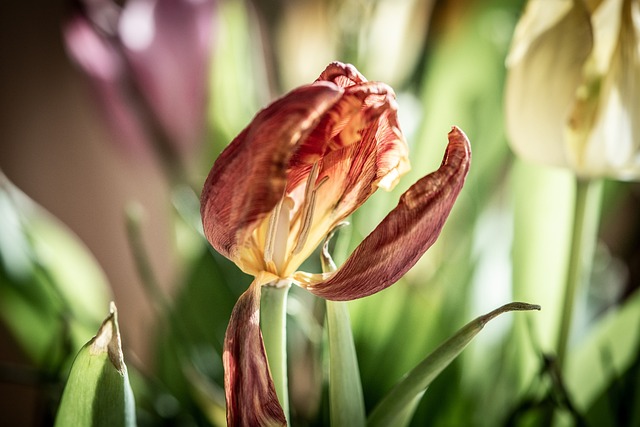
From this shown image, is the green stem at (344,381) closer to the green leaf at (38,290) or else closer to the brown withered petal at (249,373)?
the brown withered petal at (249,373)

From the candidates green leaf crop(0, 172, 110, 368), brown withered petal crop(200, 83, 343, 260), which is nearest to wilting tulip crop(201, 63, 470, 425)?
brown withered petal crop(200, 83, 343, 260)

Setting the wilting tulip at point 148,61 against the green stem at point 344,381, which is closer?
the green stem at point 344,381

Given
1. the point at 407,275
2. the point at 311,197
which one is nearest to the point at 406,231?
the point at 311,197

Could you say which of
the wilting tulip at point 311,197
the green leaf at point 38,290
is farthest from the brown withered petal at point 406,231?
the green leaf at point 38,290

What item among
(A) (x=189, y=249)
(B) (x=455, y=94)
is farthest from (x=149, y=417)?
(B) (x=455, y=94)

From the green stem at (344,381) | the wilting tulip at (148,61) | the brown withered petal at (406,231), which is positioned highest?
the wilting tulip at (148,61)

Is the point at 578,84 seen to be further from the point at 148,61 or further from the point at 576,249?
Result: the point at 148,61

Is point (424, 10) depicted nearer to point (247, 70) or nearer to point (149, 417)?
point (247, 70)
